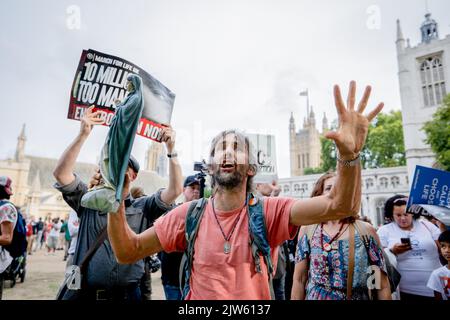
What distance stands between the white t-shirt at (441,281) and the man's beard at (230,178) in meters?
3.03

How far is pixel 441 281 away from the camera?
3.33 meters


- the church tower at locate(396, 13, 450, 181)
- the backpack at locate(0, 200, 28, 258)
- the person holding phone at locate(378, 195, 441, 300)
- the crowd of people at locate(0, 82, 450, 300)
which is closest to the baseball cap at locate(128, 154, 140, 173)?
A: the crowd of people at locate(0, 82, 450, 300)

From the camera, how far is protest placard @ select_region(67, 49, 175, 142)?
3.51m

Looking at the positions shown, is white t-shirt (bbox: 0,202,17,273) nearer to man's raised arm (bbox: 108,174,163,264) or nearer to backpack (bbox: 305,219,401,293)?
man's raised arm (bbox: 108,174,163,264)

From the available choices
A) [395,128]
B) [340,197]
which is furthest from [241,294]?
[395,128]

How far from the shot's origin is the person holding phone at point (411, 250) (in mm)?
3566

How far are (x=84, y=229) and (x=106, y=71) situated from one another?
192 centimetres

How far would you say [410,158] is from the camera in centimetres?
4231

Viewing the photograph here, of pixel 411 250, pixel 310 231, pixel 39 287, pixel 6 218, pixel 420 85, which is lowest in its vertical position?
pixel 39 287

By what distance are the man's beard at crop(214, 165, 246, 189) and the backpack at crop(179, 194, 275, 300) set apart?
15 cm

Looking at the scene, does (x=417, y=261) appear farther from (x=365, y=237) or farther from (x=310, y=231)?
(x=310, y=231)

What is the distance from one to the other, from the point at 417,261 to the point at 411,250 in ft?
0.45

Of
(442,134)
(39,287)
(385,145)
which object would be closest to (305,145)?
(385,145)
